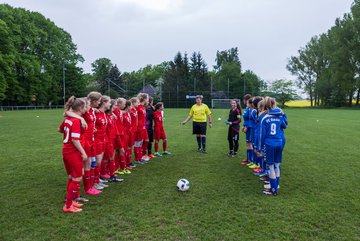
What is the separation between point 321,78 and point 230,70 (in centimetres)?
2470

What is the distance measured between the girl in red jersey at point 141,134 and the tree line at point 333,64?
185 ft

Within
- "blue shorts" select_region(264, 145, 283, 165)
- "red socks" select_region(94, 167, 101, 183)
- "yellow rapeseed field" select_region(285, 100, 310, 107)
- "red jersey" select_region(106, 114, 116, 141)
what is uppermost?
"yellow rapeseed field" select_region(285, 100, 310, 107)

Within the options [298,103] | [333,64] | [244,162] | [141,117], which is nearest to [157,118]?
[141,117]

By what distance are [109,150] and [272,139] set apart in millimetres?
3497

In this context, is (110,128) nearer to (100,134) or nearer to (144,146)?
(100,134)

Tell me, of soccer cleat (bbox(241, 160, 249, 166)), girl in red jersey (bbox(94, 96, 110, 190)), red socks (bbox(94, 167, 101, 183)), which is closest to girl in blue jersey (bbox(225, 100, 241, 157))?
soccer cleat (bbox(241, 160, 249, 166))

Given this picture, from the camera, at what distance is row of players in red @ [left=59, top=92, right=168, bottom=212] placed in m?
4.70

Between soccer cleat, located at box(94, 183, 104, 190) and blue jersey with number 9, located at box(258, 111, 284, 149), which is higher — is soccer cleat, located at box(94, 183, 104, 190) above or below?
below

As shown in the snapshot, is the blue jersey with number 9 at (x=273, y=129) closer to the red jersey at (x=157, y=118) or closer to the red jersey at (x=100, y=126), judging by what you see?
the red jersey at (x=100, y=126)

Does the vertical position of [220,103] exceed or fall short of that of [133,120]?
it exceeds it

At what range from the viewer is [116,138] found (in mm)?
6684

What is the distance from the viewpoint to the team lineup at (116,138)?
15.6 ft

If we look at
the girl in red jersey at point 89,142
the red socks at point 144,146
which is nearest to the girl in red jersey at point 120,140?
the girl in red jersey at point 89,142

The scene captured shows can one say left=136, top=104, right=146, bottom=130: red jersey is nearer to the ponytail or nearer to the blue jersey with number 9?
the ponytail
